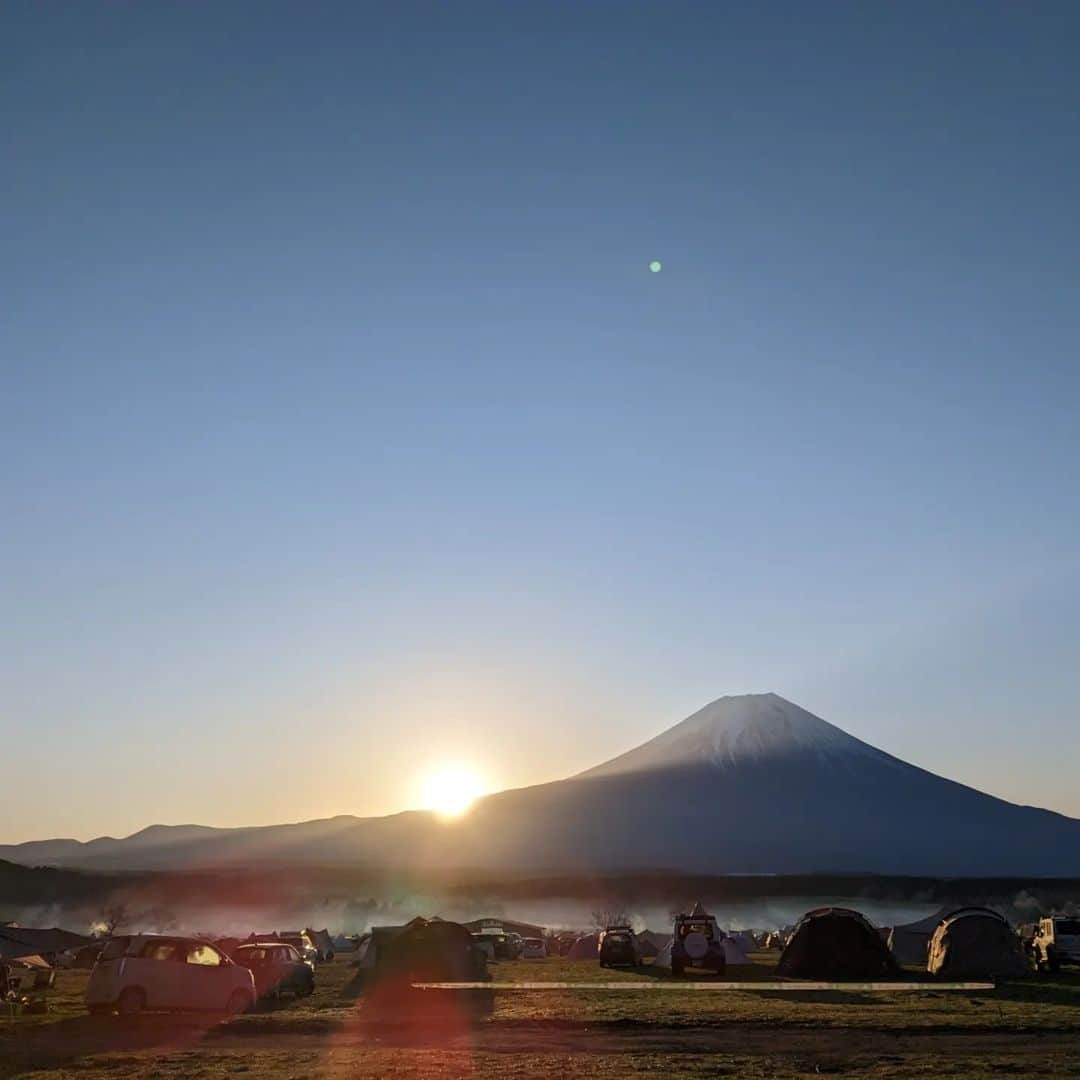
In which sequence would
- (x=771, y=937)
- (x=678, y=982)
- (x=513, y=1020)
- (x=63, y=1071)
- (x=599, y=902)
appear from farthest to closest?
(x=599, y=902)
(x=771, y=937)
(x=678, y=982)
(x=513, y=1020)
(x=63, y=1071)

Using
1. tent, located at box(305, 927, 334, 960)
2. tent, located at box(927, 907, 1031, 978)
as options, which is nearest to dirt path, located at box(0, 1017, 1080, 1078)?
tent, located at box(927, 907, 1031, 978)

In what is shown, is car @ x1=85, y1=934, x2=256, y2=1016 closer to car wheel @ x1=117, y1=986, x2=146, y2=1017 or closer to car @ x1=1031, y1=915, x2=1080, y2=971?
car wheel @ x1=117, y1=986, x2=146, y2=1017

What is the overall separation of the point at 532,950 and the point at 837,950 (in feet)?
80.3

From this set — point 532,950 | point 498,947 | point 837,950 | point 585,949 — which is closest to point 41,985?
point 837,950

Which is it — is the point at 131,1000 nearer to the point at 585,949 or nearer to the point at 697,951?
→ the point at 697,951

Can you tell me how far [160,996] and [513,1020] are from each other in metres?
6.49

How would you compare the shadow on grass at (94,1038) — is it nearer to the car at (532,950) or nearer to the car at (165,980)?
the car at (165,980)

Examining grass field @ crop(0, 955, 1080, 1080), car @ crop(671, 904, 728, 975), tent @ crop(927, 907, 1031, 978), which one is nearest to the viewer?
grass field @ crop(0, 955, 1080, 1080)

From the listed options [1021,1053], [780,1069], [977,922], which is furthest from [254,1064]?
[977,922]

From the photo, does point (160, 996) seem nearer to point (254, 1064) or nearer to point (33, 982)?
point (254, 1064)

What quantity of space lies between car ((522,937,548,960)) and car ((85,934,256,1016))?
114ft

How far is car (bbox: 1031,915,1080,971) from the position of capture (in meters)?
37.7

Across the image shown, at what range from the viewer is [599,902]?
172m

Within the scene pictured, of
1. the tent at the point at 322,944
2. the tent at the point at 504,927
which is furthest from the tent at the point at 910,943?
the tent at the point at 504,927
